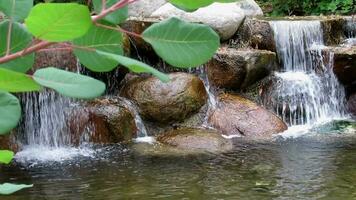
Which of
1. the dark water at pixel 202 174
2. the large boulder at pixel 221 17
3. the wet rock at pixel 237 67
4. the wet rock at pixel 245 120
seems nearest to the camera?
the dark water at pixel 202 174

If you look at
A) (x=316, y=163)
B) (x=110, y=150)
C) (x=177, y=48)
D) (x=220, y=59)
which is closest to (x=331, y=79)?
(x=220, y=59)

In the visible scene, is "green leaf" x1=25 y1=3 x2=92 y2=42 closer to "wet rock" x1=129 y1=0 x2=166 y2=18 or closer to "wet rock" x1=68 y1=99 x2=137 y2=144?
"wet rock" x1=68 y1=99 x2=137 y2=144

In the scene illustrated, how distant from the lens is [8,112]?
479 mm

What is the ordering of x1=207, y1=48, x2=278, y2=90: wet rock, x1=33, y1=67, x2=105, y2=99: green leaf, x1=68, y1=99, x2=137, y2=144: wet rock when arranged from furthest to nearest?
x1=207, y1=48, x2=278, y2=90: wet rock < x1=68, y1=99, x2=137, y2=144: wet rock < x1=33, y1=67, x2=105, y2=99: green leaf

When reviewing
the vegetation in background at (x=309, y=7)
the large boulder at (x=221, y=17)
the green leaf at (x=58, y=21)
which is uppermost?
the vegetation in background at (x=309, y=7)

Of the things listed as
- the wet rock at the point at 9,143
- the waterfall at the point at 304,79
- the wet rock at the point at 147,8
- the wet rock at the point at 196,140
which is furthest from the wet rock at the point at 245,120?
the wet rock at the point at 9,143

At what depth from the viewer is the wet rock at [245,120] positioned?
7.91 m

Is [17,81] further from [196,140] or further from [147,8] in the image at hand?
[147,8]

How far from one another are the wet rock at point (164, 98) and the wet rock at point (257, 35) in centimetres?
211

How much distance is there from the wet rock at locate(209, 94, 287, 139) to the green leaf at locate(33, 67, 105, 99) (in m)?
7.38

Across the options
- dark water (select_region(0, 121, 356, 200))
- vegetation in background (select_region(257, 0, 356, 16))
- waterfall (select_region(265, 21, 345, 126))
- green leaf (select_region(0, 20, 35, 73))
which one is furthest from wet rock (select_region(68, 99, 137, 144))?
green leaf (select_region(0, 20, 35, 73))

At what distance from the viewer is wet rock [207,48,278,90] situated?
898 cm

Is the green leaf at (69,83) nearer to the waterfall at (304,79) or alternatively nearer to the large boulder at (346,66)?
the waterfall at (304,79)

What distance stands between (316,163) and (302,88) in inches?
139
